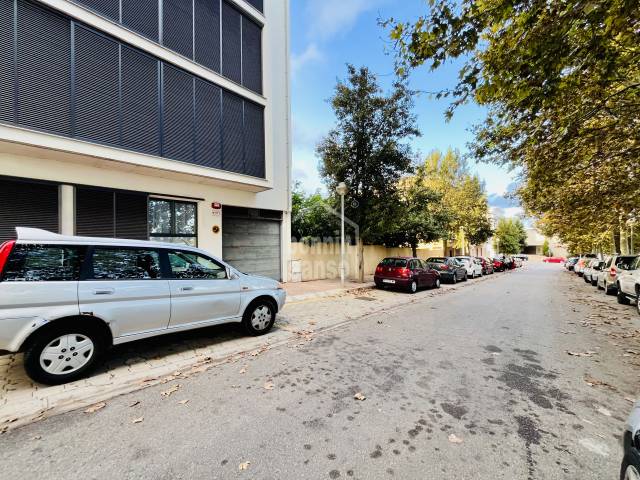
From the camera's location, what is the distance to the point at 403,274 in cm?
1248

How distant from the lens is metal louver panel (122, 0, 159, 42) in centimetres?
855

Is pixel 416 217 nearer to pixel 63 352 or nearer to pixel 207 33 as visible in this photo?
pixel 207 33

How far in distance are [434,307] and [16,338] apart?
9.81m

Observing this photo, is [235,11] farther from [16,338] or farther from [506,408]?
[506,408]

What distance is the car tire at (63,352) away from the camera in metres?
3.50

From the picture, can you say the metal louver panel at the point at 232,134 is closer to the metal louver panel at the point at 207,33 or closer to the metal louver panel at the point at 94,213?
the metal louver panel at the point at 207,33

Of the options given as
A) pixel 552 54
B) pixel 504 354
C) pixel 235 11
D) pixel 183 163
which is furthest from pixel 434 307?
pixel 235 11

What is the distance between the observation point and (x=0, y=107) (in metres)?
6.52

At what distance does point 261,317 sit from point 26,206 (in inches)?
282

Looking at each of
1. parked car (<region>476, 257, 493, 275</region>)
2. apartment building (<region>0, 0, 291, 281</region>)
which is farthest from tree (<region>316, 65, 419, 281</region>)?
parked car (<region>476, 257, 493, 275</region>)

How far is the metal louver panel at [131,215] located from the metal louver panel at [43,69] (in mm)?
2262

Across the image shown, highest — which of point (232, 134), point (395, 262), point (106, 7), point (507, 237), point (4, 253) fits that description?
point (106, 7)

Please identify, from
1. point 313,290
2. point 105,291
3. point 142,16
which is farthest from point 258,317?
point 142,16

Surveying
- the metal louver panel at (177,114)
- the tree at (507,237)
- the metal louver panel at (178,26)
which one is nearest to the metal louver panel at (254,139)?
the metal louver panel at (177,114)
